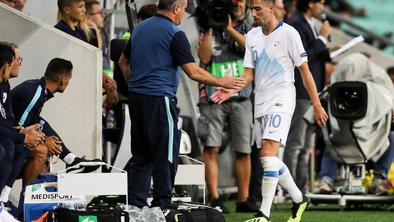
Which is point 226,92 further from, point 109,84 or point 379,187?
point 379,187

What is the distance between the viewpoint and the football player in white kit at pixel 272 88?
10.5m

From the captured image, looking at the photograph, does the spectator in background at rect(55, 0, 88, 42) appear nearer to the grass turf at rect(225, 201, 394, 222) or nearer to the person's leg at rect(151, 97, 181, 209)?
the person's leg at rect(151, 97, 181, 209)

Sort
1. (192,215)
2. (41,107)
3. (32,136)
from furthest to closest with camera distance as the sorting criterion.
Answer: (41,107), (32,136), (192,215)

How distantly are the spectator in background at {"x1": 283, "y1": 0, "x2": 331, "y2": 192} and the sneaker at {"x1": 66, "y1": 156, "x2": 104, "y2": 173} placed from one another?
391 centimetres

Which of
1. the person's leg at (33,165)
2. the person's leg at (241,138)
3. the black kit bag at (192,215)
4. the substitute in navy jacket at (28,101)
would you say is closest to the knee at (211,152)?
the person's leg at (241,138)

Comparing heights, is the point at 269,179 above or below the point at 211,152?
below

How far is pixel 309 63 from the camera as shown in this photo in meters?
13.9

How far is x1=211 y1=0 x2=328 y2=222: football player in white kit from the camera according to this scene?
10539 mm

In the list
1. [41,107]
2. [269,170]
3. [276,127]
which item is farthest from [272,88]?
[41,107]

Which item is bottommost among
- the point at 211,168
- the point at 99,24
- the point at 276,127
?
the point at 211,168

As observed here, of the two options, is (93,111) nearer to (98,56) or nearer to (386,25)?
(98,56)

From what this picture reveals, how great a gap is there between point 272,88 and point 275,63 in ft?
0.79

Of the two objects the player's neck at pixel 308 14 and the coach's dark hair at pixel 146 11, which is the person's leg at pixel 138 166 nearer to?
the coach's dark hair at pixel 146 11

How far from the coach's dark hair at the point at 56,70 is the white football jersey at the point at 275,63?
5.22ft
